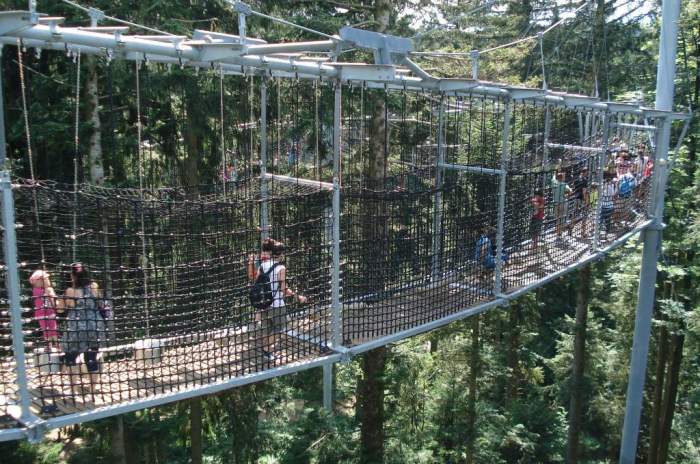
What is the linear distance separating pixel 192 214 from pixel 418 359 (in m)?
8.05

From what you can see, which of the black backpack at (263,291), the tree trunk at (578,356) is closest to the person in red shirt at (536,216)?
the black backpack at (263,291)

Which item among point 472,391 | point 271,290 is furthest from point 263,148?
point 472,391

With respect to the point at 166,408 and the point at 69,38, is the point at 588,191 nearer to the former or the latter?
the point at 69,38

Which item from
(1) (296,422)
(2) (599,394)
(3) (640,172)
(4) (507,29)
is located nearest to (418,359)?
(1) (296,422)

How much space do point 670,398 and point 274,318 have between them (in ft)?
27.9

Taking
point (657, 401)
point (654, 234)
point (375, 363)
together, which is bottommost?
point (657, 401)

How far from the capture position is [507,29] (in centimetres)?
1415

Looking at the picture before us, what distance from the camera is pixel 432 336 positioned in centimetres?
1186

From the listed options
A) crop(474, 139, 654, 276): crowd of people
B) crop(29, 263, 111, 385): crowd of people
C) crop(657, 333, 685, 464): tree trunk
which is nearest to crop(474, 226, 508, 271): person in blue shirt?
crop(474, 139, 654, 276): crowd of people

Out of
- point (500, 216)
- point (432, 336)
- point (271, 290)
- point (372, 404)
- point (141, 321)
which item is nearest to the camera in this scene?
point (141, 321)

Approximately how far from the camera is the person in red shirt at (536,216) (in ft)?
18.2

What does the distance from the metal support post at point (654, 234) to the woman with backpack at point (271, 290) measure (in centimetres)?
487

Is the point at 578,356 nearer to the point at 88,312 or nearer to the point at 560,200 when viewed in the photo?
the point at 560,200

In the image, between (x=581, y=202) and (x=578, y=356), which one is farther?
(x=578, y=356)
